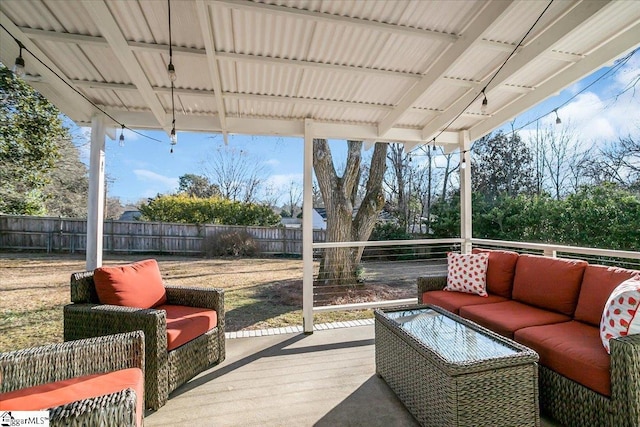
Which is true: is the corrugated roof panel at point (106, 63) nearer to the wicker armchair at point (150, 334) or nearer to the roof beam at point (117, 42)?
the roof beam at point (117, 42)

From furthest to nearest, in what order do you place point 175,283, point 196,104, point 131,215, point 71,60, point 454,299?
1. point 131,215
2. point 175,283
3. point 196,104
4. point 454,299
5. point 71,60

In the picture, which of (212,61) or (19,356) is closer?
(19,356)

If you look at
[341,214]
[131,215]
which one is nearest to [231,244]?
[131,215]

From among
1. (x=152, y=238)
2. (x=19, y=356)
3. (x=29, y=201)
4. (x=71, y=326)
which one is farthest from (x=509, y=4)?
(x=152, y=238)

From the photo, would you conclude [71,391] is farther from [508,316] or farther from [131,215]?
[131,215]

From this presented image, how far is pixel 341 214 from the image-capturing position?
555 cm

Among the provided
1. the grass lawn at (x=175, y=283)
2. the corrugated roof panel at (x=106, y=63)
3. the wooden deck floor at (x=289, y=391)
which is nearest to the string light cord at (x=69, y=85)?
the corrugated roof panel at (x=106, y=63)

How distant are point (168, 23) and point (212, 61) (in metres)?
0.35

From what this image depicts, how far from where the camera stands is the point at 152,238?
8438mm

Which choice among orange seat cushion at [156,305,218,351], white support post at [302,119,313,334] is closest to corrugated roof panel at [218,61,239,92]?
white support post at [302,119,313,334]

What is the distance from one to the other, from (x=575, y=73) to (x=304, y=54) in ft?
7.77

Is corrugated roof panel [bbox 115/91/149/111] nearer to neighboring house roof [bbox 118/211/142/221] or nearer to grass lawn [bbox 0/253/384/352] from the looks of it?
grass lawn [bbox 0/253/384/352]

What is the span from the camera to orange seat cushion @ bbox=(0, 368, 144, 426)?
1.26 m

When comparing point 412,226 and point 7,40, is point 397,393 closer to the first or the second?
point 7,40
